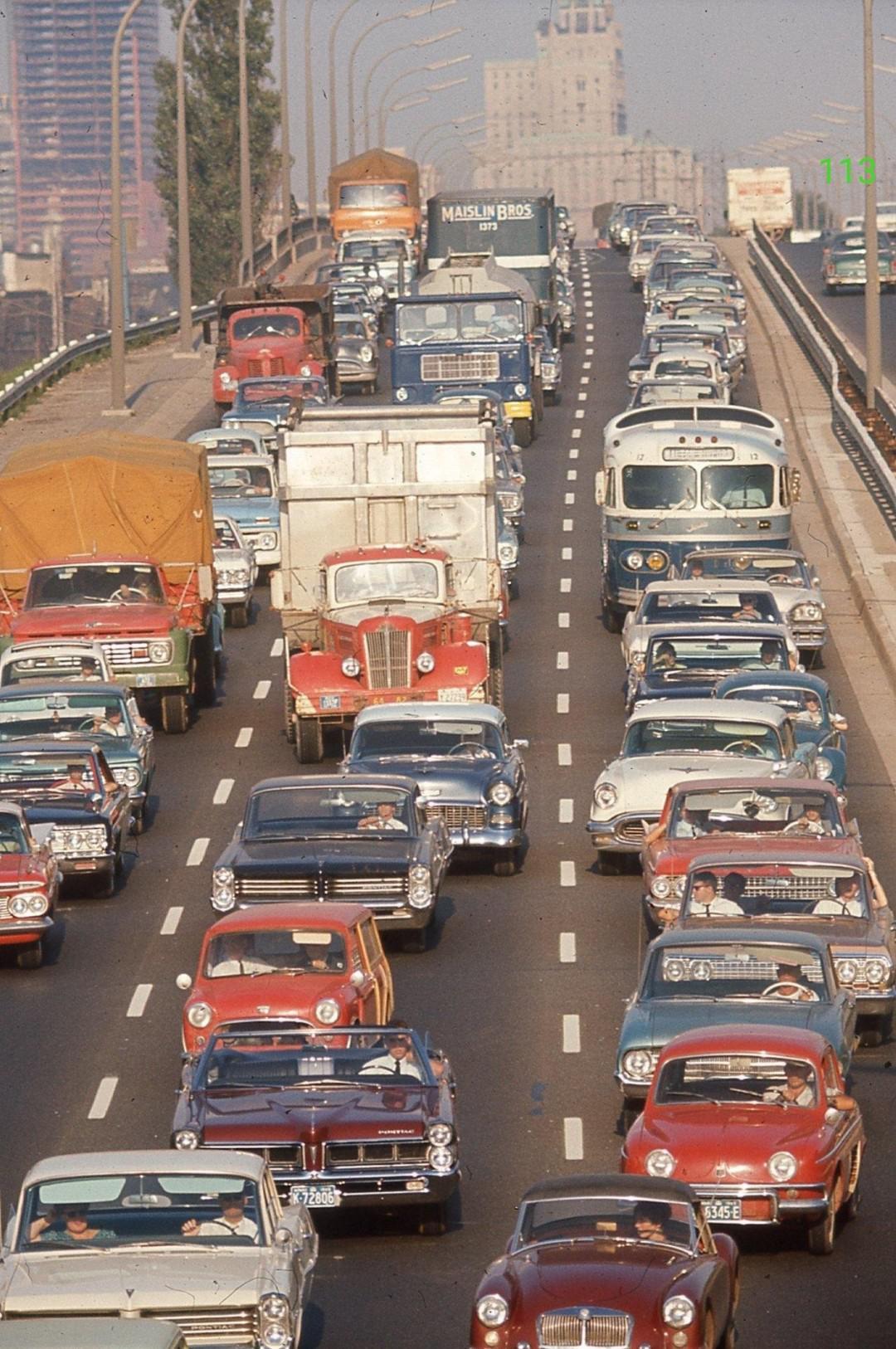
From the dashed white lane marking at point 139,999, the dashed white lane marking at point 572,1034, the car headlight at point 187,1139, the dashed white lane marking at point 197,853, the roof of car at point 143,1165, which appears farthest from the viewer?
the dashed white lane marking at point 197,853

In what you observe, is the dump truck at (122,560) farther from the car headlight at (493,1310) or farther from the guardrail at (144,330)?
the guardrail at (144,330)

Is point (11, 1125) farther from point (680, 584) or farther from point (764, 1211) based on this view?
point (680, 584)

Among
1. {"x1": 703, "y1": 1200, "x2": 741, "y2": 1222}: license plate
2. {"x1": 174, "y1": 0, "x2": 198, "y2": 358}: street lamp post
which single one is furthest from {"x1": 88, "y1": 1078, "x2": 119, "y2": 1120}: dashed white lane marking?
{"x1": 174, "y1": 0, "x2": 198, "y2": 358}: street lamp post

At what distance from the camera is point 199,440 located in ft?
159

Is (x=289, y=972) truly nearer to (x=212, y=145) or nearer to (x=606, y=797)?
(x=606, y=797)

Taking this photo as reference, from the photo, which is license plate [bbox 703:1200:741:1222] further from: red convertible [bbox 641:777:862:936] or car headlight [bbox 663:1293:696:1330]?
red convertible [bbox 641:777:862:936]

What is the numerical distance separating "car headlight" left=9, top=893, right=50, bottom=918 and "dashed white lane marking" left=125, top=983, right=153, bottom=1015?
104 centimetres

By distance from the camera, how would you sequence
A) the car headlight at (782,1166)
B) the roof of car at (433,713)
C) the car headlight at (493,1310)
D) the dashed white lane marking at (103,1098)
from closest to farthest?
1. the car headlight at (493,1310)
2. the car headlight at (782,1166)
3. the dashed white lane marking at (103,1098)
4. the roof of car at (433,713)

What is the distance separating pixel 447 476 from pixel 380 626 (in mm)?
4161

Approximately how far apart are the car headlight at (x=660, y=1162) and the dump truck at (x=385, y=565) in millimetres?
14823

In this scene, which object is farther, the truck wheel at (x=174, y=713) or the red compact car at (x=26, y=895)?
the truck wheel at (x=174, y=713)

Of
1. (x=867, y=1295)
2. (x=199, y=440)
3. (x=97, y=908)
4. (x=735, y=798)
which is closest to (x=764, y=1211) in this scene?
(x=867, y=1295)

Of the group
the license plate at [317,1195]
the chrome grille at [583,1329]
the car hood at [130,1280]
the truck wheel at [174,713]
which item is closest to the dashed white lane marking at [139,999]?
the license plate at [317,1195]

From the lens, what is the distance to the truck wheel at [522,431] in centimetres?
5681
